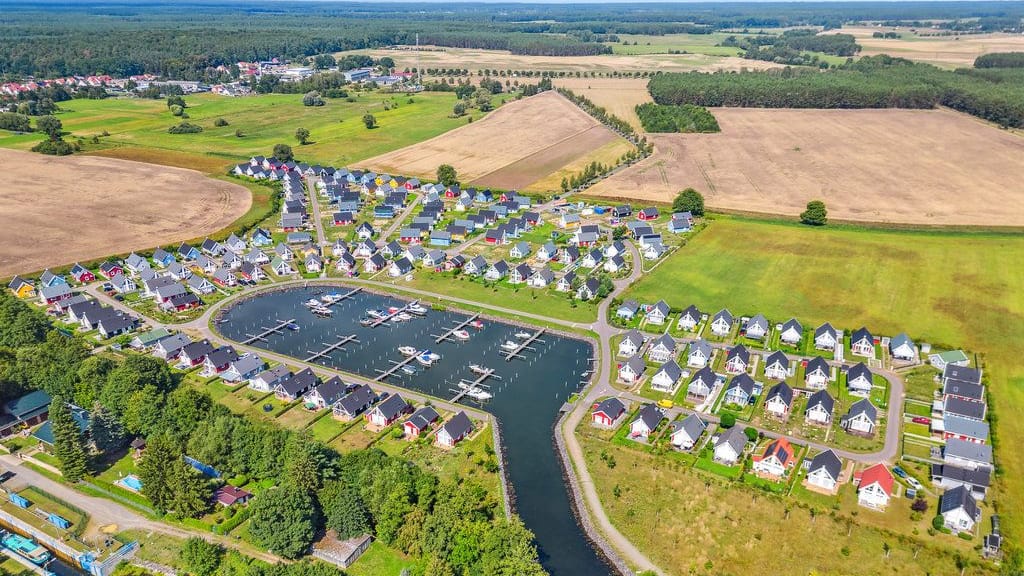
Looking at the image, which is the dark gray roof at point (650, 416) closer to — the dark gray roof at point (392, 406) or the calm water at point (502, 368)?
the calm water at point (502, 368)

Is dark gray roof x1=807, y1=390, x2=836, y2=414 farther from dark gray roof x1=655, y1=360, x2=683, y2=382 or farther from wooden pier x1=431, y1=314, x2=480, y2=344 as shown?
wooden pier x1=431, y1=314, x2=480, y2=344

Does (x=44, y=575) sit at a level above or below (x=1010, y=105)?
below

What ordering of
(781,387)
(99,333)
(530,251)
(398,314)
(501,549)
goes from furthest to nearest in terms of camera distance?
(530,251) < (398,314) < (99,333) < (781,387) < (501,549)

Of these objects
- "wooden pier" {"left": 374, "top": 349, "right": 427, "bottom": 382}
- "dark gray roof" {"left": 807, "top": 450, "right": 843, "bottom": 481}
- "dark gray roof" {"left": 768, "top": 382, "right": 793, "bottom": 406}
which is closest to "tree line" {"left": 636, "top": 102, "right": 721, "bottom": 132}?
"wooden pier" {"left": 374, "top": 349, "right": 427, "bottom": 382}

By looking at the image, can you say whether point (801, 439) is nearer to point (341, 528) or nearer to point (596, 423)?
point (596, 423)

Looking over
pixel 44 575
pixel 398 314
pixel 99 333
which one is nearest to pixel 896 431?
pixel 398 314

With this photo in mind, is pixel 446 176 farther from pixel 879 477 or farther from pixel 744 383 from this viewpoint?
pixel 879 477
